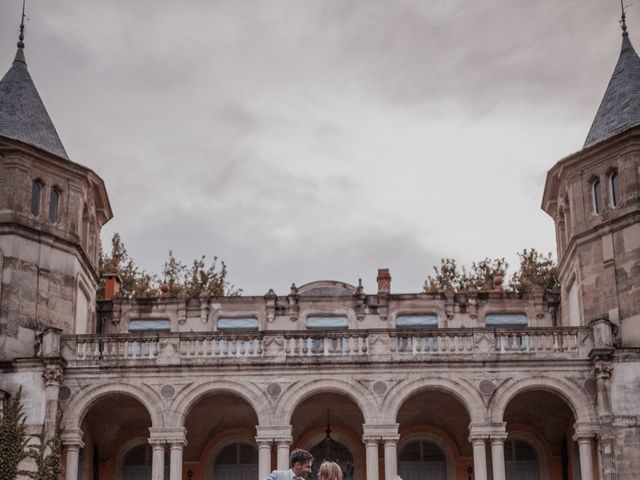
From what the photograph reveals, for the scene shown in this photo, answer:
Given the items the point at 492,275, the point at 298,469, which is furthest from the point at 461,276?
the point at 298,469

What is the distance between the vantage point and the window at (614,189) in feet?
103

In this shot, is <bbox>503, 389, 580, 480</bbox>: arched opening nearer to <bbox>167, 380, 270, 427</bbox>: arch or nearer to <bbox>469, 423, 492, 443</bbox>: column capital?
<bbox>469, 423, 492, 443</bbox>: column capital

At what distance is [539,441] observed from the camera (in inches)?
1303

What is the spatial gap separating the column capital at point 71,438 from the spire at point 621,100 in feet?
54.8

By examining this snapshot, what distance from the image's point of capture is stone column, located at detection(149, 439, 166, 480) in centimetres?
2875

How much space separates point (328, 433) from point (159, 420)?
15.9ft

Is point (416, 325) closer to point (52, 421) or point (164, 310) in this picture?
point (164, 310)

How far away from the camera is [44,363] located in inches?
1158

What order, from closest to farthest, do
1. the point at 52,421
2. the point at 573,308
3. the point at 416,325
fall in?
the point at 52,421 < the point at 573,308 < the point at 416,325

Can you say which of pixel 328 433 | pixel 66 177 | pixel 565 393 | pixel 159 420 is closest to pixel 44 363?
pixel 159 420

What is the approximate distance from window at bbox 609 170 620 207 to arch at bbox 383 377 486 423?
22.8 feet

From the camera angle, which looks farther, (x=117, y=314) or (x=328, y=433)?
(x=117, y=314)

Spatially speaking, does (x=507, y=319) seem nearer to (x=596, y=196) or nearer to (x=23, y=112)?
(x=596, y=196)

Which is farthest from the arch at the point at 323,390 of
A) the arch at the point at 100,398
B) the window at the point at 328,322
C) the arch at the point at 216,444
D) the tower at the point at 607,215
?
the tower at the point at 607,215
